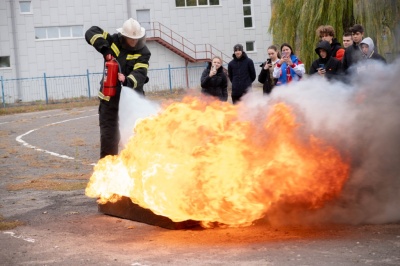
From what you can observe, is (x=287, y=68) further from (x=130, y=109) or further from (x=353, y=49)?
(x=130, y=109)

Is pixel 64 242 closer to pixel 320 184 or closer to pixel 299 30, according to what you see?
pixel 320 184

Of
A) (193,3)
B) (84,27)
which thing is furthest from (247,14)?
(84,27)

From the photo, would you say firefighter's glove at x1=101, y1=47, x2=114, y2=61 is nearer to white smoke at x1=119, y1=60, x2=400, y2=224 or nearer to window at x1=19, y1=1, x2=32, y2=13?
white smoke at x1=119, y1=60, x2=400, y2=224

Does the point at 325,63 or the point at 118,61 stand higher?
the point at 118,61

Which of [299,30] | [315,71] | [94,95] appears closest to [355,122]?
[315,71]

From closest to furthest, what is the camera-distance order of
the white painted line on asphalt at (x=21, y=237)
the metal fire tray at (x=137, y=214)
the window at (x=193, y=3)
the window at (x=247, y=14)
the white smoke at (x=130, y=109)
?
Result: the white painted line on asphalt at (x=21, y=237)
the metal fire tray at (x=137, y=214)
the white smoke at (x=130, y=109)
the window at (x=193, y=3)
the window at (x=247, y=14)

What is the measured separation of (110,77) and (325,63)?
3.61 meters

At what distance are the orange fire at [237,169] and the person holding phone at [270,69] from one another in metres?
5.36

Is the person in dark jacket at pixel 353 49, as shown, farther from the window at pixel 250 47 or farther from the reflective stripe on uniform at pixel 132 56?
the window at pixel 250 47

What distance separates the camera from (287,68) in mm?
12938

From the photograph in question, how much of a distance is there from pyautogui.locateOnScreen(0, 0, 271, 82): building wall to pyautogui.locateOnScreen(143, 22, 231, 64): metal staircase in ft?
0.96

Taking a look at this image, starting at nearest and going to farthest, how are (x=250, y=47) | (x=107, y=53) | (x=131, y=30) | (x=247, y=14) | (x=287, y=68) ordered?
(x=131, y=30)
(x=107, y=53)
(x=287, y=68)
(x=247, y=14)
(x=250, y=47)

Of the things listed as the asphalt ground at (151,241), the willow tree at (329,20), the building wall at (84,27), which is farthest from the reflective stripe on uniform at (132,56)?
the building wall at (84,27)

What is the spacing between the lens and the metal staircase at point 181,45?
4622cm
